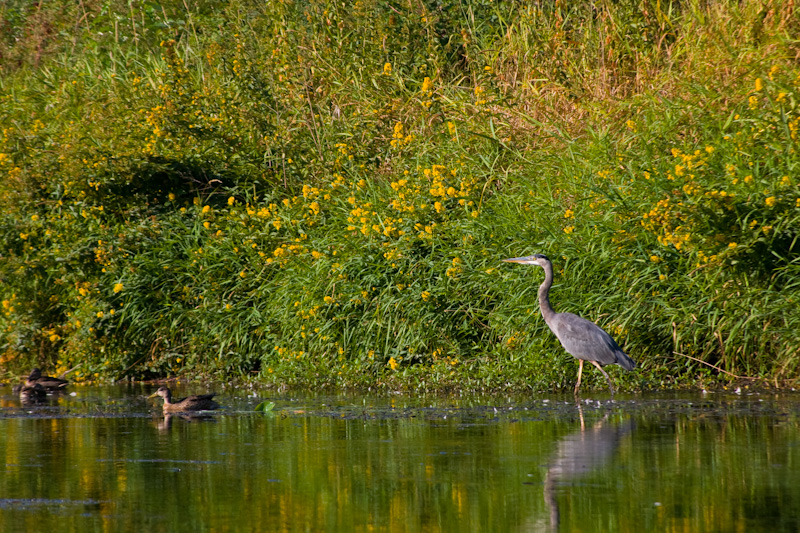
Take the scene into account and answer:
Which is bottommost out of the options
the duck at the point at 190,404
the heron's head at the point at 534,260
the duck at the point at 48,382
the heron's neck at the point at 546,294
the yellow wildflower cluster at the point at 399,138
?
the duck at the point at 190,404

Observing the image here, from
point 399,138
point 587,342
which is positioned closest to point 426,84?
point 399,138

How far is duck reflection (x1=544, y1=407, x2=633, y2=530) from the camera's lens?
627 cm

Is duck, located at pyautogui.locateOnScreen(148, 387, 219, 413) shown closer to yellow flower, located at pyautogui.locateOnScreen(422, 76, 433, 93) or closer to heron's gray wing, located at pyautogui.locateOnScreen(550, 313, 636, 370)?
heron's gray wing, located at pyautogui.locateOnScreen(550, 313, 636, 370)

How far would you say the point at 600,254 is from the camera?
1091 centimetres

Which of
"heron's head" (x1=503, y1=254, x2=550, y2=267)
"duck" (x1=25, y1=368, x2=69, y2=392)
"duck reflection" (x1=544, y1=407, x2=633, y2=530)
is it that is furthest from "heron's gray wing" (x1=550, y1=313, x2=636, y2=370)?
"duck" (x1=25, y1=368, x2=69, y2=392)

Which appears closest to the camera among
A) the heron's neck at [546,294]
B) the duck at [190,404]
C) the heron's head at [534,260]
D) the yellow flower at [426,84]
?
the duck at [190,404]

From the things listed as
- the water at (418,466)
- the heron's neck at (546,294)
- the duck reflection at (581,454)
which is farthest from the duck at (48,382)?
the duck reflection at (581,454)

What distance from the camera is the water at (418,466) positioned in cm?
570

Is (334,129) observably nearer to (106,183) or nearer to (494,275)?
(106,183)

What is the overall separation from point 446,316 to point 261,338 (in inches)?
92.1

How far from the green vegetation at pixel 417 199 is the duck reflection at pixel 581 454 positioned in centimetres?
227

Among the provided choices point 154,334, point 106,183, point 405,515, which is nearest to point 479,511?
point 405,515

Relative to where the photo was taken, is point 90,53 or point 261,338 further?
point 90,53

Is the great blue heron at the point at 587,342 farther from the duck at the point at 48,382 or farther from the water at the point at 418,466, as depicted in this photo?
the duck at the point at 48,382
